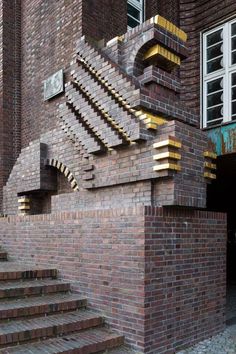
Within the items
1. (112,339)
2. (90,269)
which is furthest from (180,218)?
(112,339)

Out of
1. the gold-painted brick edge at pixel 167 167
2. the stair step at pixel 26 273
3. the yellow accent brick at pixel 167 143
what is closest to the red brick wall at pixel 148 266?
the stair step at pixel 26 273

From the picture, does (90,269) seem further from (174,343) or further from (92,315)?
(174,343)

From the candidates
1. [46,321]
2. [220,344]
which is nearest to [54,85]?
[46,321]

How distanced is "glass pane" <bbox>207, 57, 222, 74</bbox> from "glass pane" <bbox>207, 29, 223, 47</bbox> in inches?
18.2

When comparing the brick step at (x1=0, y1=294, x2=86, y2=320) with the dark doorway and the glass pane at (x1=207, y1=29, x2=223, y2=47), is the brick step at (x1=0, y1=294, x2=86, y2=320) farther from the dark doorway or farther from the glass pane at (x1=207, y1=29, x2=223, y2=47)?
the glass pane at (x1=207, y1=29, x2=223, y2=47)

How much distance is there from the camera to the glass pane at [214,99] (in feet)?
28.0

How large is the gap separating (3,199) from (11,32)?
4.29 metres

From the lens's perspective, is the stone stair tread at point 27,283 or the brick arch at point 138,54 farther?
the brick arch at point 138,54

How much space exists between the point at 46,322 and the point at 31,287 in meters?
0.69

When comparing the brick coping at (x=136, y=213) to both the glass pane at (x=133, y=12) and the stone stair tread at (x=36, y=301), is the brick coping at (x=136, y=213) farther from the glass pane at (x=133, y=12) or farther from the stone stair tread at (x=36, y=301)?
the glass pane at (x=133, y=12)

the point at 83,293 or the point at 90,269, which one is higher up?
the point at 90,269

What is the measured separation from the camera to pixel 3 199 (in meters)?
8.73

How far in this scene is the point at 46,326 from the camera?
434 centimetres

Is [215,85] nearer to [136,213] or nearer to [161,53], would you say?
[161,53]
